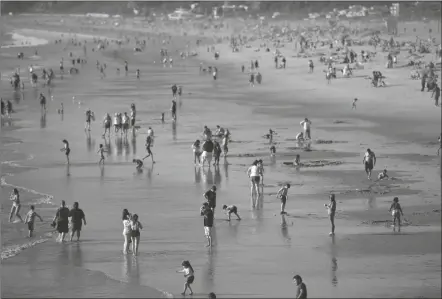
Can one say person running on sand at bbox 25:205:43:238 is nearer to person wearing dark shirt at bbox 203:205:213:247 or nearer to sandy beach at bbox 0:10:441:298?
sandy beach at bbox 0:10:441:298

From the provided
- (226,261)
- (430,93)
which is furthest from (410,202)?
(430,93)

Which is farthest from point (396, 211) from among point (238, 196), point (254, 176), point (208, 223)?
point (238, 196)

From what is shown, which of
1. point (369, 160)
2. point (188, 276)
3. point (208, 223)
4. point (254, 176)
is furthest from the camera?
point (369, 160)

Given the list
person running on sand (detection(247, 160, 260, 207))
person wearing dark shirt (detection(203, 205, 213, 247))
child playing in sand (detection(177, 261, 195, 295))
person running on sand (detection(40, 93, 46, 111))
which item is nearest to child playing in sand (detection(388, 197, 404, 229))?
person wearing dark shirt (detection(203, 205, 213, 247))

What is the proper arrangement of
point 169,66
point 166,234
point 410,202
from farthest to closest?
point 169,66 < point 410,202 < point 166,234

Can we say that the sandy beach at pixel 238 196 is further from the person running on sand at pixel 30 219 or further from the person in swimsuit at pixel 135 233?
the person in swimsuit at pixel 135 233

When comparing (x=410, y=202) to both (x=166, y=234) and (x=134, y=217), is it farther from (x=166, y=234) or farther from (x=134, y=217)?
(x=134, y=217)

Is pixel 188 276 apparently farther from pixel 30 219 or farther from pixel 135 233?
pixel 30 219

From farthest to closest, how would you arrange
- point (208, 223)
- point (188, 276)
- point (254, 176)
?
point (254, 176), point (208, 223), point (188, 276)

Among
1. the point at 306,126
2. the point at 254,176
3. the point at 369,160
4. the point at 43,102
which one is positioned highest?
the point at 43,102
